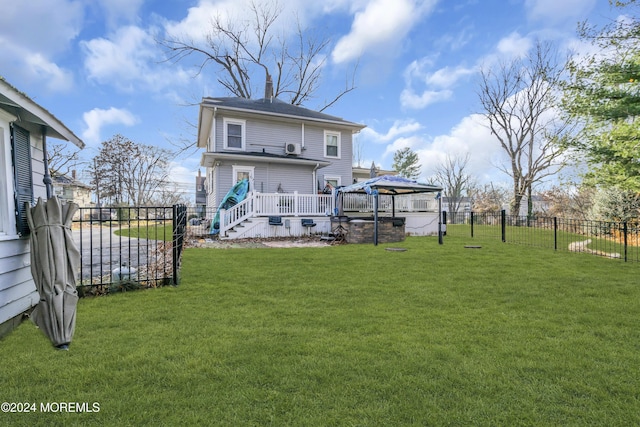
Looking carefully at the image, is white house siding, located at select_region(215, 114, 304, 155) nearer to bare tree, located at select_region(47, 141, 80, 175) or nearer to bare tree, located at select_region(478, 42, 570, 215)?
bare tree, located at select_region(47, 141, 80, 175)

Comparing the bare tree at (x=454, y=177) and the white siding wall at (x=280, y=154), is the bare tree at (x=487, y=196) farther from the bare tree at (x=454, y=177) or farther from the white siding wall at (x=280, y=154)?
the white siding wall at (x=280, y=154)

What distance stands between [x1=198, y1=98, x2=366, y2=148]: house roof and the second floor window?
2.21ft

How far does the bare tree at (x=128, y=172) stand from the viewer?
88.8ft

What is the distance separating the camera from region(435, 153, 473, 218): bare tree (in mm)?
34625

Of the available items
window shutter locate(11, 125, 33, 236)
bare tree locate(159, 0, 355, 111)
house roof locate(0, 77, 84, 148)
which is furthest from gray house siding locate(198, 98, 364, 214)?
window shutter locate(11, 125, 33, 236)

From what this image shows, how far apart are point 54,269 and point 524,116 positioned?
1234 inches

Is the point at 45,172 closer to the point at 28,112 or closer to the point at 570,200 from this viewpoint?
the point at 28,112

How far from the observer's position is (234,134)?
1566 cm

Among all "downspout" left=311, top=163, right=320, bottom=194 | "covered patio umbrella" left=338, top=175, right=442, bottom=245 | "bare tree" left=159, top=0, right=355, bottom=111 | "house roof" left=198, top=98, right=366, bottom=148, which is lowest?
"covered patio umbrella" left=338, top=175, right=442, bottom=245

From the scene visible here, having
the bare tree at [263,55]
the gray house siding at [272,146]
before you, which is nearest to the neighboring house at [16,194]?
the gray house siding at [272,146]

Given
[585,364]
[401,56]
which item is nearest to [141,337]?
[585,364]

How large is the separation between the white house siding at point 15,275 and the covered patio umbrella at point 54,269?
421 mm

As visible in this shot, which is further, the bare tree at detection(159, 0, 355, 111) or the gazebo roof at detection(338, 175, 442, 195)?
the bare tree at detection(159, 0, 355, 111)

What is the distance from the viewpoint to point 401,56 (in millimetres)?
16578
